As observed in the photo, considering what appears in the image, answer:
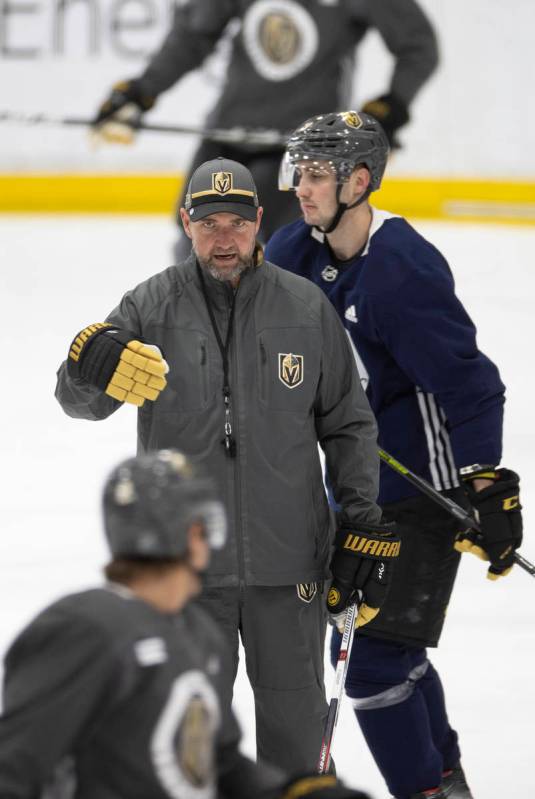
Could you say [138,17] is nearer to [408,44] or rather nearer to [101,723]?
[408,44]

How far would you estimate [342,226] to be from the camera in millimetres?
2859

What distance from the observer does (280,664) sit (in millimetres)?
2490

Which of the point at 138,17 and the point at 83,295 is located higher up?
the point at 138,17

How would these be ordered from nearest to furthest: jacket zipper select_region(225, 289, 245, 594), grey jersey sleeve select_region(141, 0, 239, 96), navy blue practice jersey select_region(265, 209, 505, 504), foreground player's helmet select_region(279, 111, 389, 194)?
1. jacket zipper select_region(225, 289, 245, 594)
2. navy blue practice jersey select_region(265, 209, 505, 504)
3. foreground player's helmet select_region(279, 111, 389, 194)
4. grey jersey sleeve select_region(141, 0, 239, 96)

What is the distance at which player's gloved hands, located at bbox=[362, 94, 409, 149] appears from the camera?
19.0 ft

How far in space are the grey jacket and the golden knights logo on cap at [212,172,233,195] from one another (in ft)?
0.43

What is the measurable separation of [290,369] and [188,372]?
0.16 m

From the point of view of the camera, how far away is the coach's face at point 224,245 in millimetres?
2482

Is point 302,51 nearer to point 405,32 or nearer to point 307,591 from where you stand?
point 405,32

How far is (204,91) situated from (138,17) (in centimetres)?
60

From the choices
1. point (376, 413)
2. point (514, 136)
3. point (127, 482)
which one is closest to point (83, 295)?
point (514, 136)

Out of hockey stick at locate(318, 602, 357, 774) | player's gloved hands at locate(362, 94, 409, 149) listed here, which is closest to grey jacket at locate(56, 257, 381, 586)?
hockey stick at locate(318, 602, 357, 774)

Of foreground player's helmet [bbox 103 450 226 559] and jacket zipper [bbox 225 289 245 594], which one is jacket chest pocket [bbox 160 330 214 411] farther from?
foreground player's helmet [bbox 103 450 226 559]

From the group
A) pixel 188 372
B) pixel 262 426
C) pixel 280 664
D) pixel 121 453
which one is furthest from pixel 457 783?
pixel 121 453
